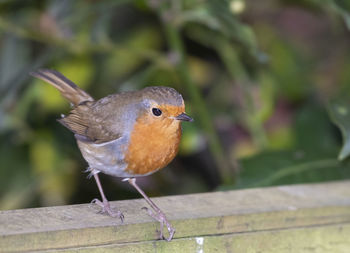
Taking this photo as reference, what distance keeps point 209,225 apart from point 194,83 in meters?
1.46

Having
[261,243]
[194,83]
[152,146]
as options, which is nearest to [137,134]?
[152,146]

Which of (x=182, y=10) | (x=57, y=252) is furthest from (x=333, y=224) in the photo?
(x=182, y=10)

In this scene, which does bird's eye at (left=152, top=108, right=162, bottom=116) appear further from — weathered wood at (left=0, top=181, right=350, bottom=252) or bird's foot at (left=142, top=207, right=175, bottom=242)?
bird's foot at (left=142, top=207, right=175, bottom=242)

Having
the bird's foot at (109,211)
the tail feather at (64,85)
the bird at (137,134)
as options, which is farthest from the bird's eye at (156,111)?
the tail feather at (64,85)

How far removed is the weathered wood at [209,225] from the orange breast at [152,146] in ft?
0.48

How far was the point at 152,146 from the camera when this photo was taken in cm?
244

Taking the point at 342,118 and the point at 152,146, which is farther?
the point at 342,118

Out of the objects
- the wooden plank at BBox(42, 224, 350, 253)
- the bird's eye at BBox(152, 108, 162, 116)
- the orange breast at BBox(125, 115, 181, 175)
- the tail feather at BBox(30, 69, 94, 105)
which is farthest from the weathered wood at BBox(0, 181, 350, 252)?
the tail feather at BBox(30, 69, 94, 105)

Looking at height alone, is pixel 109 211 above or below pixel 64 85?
below

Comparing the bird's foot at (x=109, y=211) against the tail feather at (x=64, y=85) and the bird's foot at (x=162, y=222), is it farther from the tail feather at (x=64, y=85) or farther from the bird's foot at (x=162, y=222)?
the tail feather at (x=64, y=85)

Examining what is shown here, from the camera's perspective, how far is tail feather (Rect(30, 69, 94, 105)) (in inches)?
117

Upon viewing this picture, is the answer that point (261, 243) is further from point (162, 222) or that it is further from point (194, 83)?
point (194, 83)

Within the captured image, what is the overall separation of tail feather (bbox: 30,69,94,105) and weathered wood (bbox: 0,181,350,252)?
2.74ft

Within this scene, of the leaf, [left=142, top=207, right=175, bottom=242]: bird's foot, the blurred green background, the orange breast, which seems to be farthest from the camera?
the blurred green background
